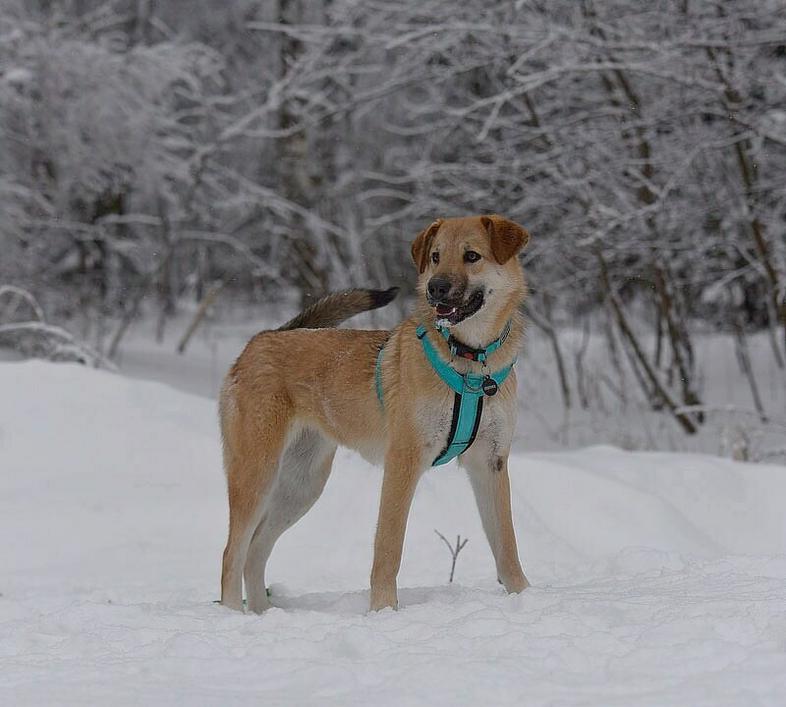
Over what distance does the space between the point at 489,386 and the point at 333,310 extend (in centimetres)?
118

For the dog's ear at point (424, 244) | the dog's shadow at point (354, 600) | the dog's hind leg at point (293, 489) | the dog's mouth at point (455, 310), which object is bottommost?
the dog's shadow at point (354, 600)

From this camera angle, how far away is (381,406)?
13.3 feet

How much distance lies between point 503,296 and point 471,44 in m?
5.72

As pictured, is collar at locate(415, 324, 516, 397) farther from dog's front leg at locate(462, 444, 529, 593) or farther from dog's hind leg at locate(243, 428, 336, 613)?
dog's hind leg at locate(243, 428, 336, 613)

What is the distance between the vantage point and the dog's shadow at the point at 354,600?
12.6 ft

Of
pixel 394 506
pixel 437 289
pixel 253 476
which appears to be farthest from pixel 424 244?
pixel 253 476

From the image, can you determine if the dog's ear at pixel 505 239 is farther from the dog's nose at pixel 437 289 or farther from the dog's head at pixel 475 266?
the dog's nose at pixel 437 289

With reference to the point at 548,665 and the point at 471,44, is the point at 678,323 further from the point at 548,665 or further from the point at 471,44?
the point at 548,665

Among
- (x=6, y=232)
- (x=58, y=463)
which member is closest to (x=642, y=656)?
(x=58, y=463)

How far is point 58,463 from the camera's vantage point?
21.1 feet

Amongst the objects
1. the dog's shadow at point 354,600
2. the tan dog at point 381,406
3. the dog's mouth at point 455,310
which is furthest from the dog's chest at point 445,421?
the dog's shadow at point 354,600

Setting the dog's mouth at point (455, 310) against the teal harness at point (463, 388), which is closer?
the dog's mouth at point (455, 310)

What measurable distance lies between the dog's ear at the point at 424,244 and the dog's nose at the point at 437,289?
42 cm

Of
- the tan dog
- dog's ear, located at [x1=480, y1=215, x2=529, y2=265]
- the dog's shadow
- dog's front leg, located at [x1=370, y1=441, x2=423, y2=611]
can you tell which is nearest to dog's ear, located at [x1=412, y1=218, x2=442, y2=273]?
the tan dog
